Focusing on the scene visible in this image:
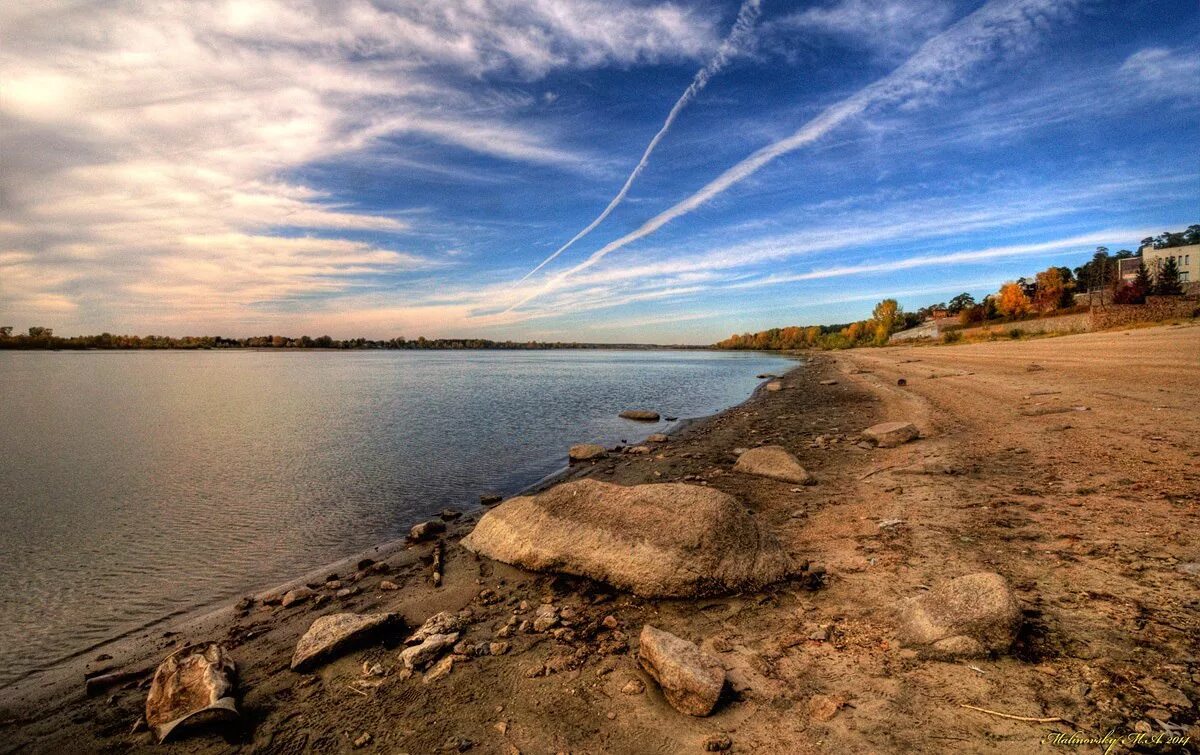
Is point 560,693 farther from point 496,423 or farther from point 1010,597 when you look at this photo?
point 496,423

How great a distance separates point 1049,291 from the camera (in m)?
83.8

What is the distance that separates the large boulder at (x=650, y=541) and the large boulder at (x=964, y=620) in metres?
1.62

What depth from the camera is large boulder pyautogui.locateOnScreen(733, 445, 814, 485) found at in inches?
416

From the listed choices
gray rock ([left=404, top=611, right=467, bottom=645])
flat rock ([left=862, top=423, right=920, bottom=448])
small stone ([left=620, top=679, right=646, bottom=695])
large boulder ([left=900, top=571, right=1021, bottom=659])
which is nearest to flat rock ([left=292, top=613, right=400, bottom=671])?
gray rock ([left=404, top=611, right=467, bottom=645])

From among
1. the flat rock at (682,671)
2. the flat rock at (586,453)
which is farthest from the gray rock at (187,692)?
the flat rock at (586,453)

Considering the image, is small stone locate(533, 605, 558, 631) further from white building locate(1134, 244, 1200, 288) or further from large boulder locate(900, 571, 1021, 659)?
white building locate(1134, 244, 1200, 288)

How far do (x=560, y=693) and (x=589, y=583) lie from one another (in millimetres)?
2070

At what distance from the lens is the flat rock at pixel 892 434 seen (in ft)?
44.0

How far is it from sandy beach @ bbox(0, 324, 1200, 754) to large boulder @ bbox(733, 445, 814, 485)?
3.76 feet

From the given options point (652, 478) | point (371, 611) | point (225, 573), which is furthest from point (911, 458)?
point (225, 573)

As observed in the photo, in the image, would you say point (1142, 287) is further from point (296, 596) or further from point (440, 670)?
point (296, 596)

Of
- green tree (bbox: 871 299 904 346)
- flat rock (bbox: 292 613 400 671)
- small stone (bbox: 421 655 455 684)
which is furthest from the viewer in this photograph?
green tree (bbox: 871 299 904 346)

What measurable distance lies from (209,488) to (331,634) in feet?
35.4

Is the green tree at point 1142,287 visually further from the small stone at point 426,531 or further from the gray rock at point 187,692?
the gray rock at point 187,692
